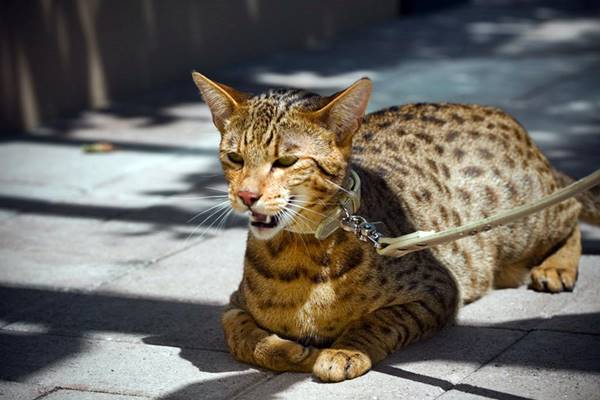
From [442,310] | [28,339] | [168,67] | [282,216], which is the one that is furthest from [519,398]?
[168,67]

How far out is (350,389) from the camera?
184 inches

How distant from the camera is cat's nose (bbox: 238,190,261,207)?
15.0 feet

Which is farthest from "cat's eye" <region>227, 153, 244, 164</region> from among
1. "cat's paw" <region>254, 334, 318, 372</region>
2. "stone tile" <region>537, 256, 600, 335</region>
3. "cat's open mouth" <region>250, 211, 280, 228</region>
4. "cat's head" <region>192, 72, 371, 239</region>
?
"stone tile" <region>537, 256, 600, 335</region>

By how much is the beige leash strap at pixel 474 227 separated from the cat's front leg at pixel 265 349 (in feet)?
1.93

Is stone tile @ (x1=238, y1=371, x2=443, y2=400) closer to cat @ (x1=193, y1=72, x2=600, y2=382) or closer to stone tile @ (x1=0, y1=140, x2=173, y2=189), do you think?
cat @ (x1=193, y1=72, x2=600, y2=382)

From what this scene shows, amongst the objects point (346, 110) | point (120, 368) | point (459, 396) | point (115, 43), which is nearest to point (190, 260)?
point (120, 368)

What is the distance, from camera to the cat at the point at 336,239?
15.5 feet

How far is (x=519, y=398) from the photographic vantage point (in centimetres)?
450

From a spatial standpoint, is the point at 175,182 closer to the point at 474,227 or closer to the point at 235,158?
the point at 235,158

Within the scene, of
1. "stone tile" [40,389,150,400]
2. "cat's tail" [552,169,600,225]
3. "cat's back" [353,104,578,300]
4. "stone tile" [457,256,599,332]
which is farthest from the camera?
"cat's tail" [552,169,600,225]

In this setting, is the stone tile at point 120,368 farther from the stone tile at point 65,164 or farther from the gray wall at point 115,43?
the gray wall at point 115,43

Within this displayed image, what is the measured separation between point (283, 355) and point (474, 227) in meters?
1.04

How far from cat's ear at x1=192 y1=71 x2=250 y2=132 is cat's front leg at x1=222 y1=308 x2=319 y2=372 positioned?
94cm

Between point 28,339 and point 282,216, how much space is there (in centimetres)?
170
